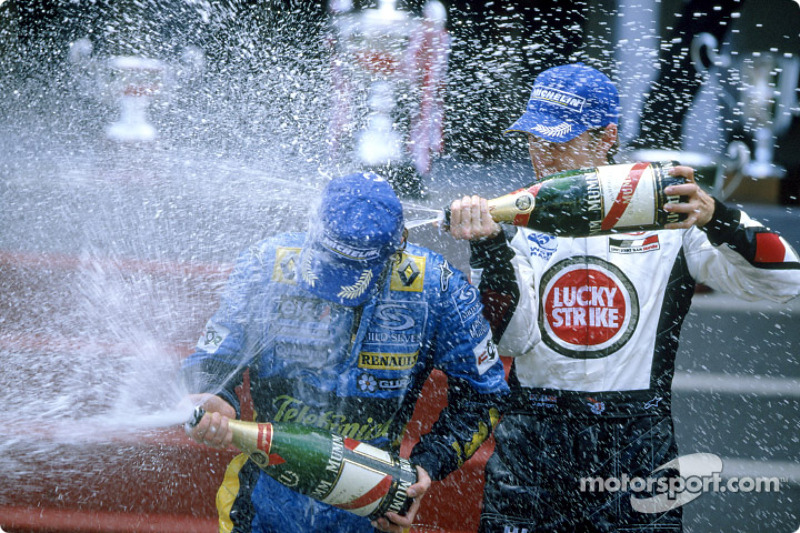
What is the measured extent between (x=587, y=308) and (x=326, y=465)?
88 centimetres

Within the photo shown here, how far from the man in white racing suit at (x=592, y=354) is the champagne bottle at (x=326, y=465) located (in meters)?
0.53

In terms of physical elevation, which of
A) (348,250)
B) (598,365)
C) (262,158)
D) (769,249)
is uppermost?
(348,250)

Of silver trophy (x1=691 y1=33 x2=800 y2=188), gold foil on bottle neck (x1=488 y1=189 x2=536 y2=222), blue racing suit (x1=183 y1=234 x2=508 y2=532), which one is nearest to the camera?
blue racing suit (x1=183 y1=234 x2=508 y2=532)

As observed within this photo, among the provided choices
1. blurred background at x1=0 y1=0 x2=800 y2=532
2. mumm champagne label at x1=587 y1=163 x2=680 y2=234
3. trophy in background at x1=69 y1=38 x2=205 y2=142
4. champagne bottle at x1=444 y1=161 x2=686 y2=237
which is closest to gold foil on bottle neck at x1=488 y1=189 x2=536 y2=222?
champagne bottle at x1=444 y1=161 x2=686 y2=237

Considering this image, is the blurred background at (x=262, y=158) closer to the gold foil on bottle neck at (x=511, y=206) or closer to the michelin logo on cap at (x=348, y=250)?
the gold foil on bottle neck at (x=511, y=206)

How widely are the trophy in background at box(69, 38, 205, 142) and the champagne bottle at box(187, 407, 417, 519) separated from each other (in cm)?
345

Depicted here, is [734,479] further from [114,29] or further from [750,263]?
[114,29]

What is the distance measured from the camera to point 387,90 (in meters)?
4.43

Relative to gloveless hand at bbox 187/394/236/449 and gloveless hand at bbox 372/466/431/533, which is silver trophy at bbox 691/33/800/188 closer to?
gloveless hand at bbox 372/466/431/533

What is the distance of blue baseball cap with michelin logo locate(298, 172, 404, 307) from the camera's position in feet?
5.57

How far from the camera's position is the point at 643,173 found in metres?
1.88

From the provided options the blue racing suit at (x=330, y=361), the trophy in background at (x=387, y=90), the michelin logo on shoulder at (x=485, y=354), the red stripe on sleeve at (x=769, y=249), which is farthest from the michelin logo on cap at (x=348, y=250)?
the trophy in background at (x=387, y=90)

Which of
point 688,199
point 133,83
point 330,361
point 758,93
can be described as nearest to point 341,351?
point 330,361

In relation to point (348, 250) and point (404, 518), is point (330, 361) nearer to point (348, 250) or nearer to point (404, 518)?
point (348, 250)
